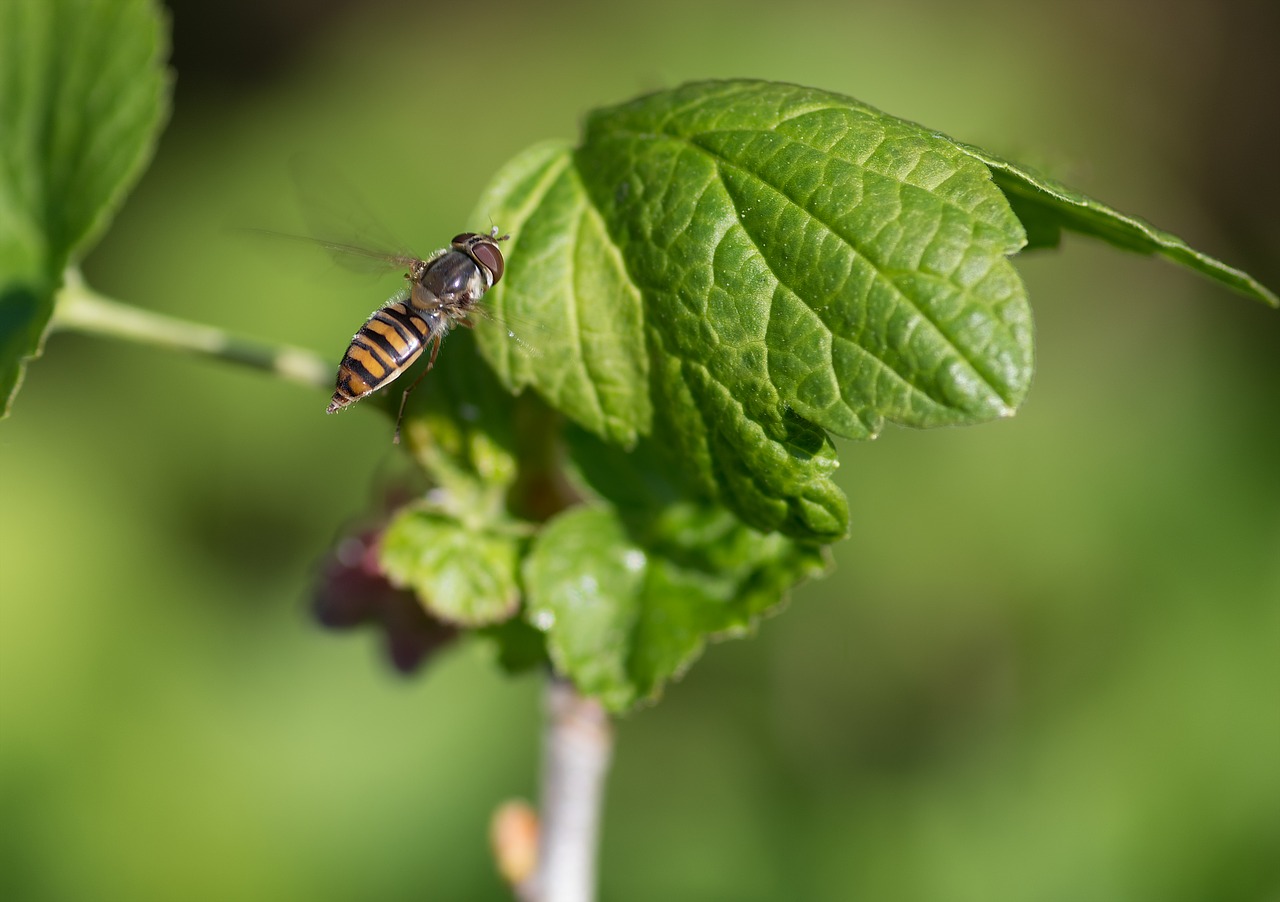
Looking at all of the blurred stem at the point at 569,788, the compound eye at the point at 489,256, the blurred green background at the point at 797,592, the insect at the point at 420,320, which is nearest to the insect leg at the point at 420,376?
the insect at the point at 420,320

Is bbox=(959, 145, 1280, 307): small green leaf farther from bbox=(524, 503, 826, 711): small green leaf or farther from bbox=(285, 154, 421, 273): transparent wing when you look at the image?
bbox=(285, 154, 421, 273): transparent wing

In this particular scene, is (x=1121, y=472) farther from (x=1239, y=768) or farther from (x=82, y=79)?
(x=82, y=79)

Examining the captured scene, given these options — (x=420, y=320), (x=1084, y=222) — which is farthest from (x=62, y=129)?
(x=1084, y=222)

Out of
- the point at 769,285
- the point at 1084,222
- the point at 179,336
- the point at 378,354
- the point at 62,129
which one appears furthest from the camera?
the point at 62,129

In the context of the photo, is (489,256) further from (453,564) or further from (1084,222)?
(1084,222)

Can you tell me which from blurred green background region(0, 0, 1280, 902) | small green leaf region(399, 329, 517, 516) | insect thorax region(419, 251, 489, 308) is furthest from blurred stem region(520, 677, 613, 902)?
blurred green background region(0, 0, 1280, 902)

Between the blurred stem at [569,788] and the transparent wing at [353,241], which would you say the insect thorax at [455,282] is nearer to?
the transparent wing at [353,241]

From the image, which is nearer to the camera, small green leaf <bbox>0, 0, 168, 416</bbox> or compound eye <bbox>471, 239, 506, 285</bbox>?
compound eye <bbox>471, 239, 506, 285</bbox>
